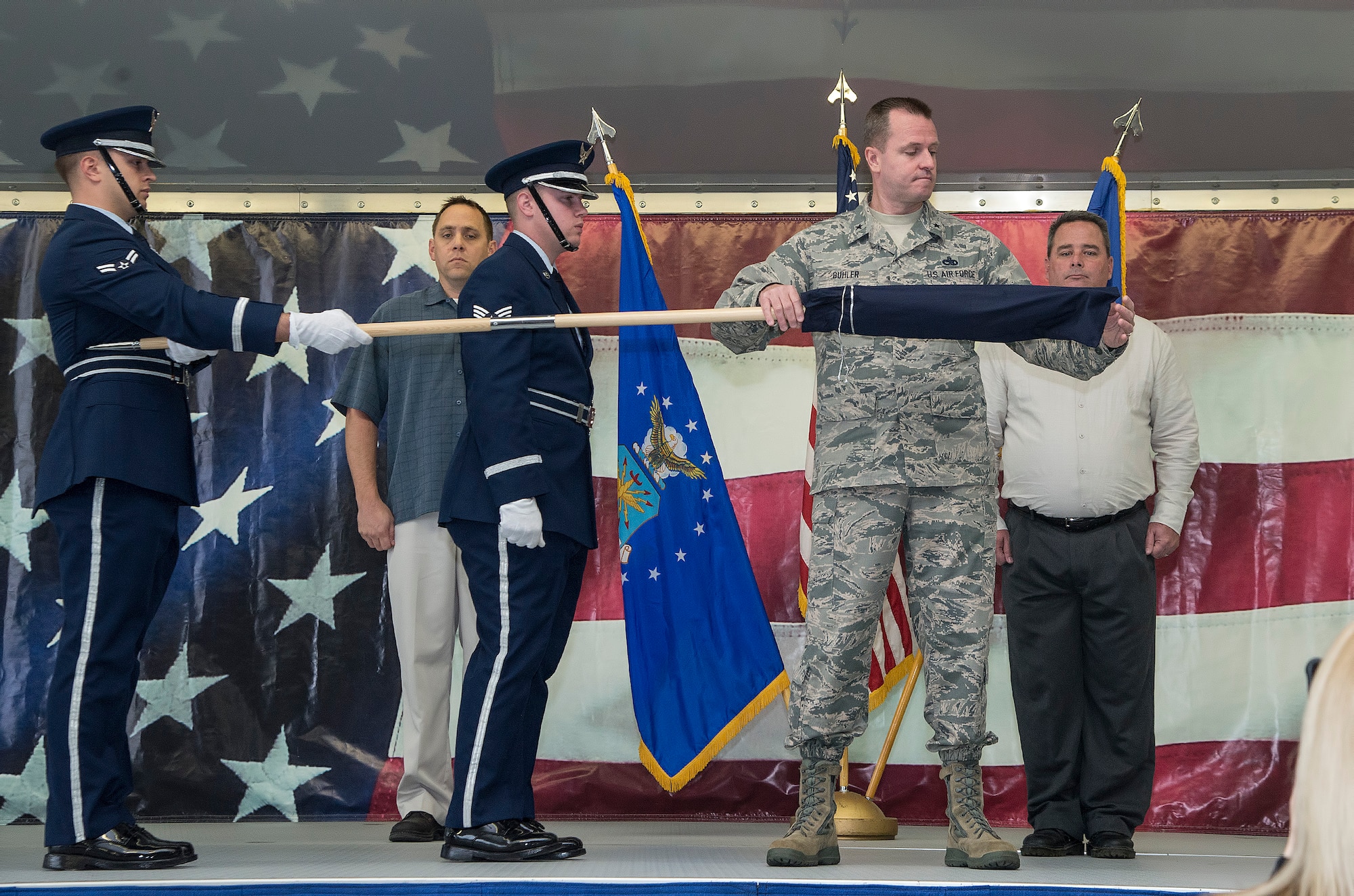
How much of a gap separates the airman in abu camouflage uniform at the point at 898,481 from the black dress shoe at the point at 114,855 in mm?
1329

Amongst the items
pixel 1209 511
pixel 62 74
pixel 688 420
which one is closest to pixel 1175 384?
pixel 1209 511

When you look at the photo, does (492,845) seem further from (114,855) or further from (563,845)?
(114,855)

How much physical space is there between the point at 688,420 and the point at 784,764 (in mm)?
1214

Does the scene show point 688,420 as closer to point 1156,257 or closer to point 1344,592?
point 1156,257

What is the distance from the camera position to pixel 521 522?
2.74 m

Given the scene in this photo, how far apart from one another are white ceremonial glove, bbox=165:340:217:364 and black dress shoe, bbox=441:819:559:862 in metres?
1.28

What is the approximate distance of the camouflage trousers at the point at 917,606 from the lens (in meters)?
2.80

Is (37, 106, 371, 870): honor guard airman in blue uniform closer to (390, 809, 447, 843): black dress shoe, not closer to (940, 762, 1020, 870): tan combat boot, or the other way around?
(390, 809, 447, 843): black dress shoe

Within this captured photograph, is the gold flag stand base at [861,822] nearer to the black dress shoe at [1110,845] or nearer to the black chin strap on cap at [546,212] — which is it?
the black dress shoe at [1110,845]

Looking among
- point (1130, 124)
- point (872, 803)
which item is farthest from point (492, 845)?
point (1130, 124)

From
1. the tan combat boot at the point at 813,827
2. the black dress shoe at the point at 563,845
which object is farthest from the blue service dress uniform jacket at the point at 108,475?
the tan combat boot at the point at 813,827

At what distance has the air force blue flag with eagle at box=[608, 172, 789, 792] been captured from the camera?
3.70 metres

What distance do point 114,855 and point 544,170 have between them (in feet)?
6.17

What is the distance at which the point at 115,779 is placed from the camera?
267 centimetres
